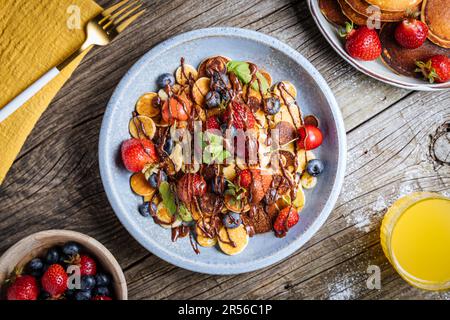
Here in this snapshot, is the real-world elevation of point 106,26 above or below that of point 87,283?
above

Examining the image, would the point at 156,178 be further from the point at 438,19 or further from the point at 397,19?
the point at 438,19

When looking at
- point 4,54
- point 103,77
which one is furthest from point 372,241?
point 4,54

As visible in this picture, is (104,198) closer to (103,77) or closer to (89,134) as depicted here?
(89,134)

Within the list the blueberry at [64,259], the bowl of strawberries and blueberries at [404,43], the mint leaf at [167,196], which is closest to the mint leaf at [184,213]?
the mint leaf at [167,196]

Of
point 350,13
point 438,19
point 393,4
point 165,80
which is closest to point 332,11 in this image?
point 350,13

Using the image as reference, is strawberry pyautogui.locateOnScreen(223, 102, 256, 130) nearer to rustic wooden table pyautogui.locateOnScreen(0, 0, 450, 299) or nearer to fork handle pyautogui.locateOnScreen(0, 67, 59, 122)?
rustic wooden table pyautogui.locateOnScreen(0, 0, 450, 299)

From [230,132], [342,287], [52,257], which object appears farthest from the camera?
[342,287]
